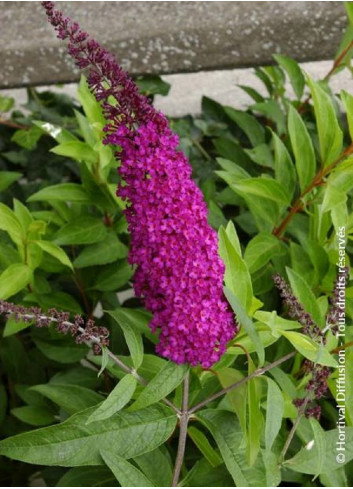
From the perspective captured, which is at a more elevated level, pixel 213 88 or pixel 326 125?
pixel 326 125

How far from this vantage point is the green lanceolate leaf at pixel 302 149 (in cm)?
112

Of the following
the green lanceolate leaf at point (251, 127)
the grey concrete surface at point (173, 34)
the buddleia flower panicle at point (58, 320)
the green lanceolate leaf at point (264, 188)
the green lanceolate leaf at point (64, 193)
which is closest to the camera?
the buddleia flower panicle at point (58, 320)

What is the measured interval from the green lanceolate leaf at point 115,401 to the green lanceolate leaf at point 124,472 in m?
0.06

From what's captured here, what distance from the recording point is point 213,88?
245cm

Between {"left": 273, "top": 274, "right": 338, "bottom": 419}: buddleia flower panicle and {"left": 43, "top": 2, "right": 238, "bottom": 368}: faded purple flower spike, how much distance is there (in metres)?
0.07

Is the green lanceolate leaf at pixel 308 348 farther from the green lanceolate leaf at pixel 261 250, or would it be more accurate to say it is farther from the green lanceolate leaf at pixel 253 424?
the green lanceolate leaf at pixel 261 250

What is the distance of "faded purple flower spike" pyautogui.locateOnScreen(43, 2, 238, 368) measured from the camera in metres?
0.81

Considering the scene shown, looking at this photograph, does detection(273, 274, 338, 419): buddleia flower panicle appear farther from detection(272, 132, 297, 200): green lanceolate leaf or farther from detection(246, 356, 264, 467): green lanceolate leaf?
detection(272, 132, 297, 200): green lanceolate leaf

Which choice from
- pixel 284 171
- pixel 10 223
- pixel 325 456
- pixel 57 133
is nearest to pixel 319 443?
pixel 325 456

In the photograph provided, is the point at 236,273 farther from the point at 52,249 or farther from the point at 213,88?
the point at 213,88

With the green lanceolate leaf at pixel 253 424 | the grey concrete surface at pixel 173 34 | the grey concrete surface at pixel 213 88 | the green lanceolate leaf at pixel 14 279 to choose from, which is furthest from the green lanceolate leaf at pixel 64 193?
the grey concrete surface at pixel 213 88

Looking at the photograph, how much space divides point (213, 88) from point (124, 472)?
1726 millimetres

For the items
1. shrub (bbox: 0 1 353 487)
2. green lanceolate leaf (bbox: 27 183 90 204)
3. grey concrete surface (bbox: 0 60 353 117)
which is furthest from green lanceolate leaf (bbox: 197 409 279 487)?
grey concrete surface (bbox: 0 60 353 117)

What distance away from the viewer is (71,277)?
4.58ft
